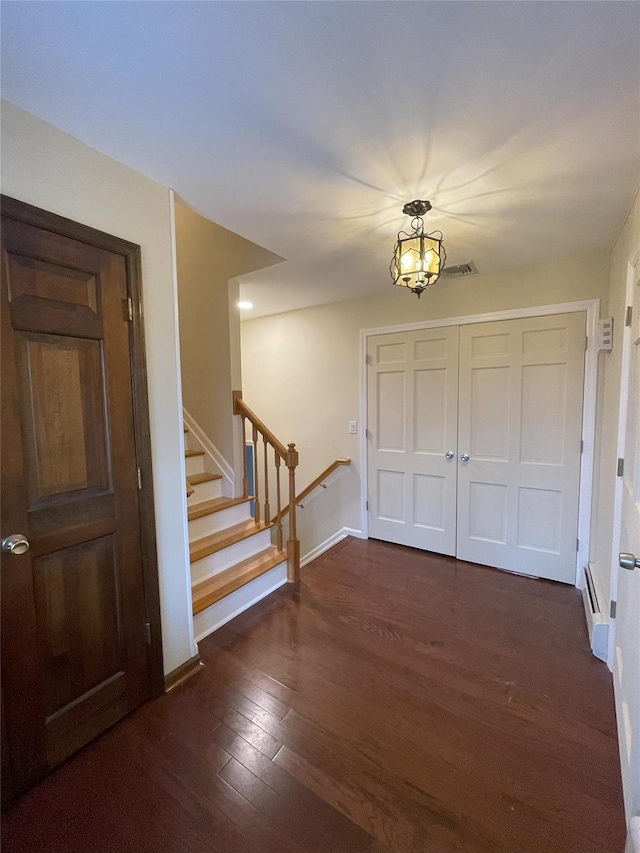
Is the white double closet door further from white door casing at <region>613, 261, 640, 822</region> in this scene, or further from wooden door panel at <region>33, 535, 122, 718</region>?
wooden door panel at <region>33, 535, 122, 718</region>

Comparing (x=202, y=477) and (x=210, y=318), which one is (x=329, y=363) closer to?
(x=210, y=318)

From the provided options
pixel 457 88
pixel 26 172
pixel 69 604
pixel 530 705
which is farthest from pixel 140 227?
pixel 530 705

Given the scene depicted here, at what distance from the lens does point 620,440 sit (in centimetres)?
172

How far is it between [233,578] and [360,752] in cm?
121

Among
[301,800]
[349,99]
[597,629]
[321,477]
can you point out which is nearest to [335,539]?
[321,477]

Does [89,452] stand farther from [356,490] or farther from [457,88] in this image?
[356,490]

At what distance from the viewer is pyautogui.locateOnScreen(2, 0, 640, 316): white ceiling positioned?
90 cm

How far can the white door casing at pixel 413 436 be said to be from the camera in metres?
3.01

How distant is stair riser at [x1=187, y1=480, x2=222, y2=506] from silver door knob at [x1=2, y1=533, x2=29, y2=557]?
1461 millimetres

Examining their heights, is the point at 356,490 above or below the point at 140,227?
below

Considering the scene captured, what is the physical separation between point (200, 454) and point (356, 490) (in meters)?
1.53

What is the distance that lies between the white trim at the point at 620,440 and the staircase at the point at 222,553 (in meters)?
1.95

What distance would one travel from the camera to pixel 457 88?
1093 mm

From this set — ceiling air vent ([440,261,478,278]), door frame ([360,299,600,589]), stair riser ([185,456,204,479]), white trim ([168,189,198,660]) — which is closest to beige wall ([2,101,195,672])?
white trim ([168,189,198,660])
